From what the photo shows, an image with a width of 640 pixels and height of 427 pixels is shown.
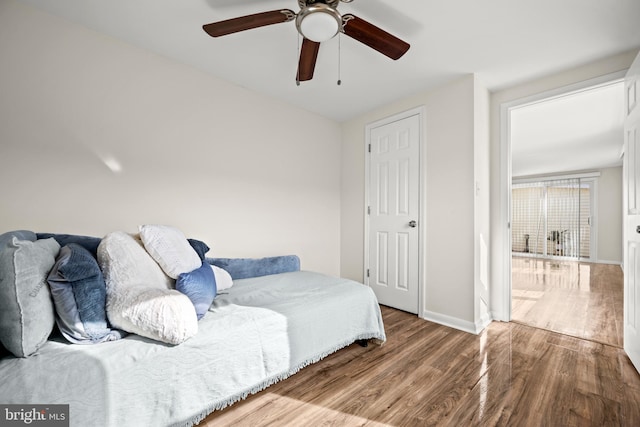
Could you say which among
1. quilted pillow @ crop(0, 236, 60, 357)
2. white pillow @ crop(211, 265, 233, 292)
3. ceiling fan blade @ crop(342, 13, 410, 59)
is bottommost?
white pillow @ crop(211, 265, 233, 292)

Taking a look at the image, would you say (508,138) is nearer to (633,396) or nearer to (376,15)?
(376,15)

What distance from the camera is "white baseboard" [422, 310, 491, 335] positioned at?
2557 mm

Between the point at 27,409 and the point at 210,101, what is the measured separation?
8.12 feet

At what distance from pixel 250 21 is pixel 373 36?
2.33 ft

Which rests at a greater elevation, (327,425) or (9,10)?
(9,10)

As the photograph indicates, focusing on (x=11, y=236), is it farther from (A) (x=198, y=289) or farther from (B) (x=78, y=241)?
(A) (x=198, y=289)

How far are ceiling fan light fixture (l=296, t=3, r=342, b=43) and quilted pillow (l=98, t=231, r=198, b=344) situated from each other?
1567 mm

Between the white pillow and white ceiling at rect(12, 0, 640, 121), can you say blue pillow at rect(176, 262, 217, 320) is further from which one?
white ceiling at rect(12, 0, 640, 121)

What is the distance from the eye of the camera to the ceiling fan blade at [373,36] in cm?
150

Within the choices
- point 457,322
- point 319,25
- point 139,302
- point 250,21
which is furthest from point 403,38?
point 457,322

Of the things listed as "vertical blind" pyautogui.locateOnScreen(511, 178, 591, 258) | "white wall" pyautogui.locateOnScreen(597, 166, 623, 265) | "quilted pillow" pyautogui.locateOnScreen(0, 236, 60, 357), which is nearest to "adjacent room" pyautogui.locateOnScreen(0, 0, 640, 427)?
"quilted pillow" pyautogui.locateOnScreen(0, 236, 60, 357)

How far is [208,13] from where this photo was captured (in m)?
1.90

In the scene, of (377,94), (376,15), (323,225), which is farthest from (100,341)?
(377,94)

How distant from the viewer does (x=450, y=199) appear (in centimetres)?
277
